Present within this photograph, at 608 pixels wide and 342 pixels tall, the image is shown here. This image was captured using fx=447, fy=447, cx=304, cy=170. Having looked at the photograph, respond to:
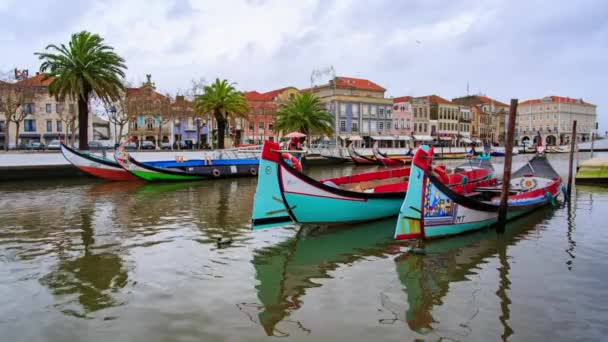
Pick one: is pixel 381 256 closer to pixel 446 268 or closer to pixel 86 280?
pixel 446 268

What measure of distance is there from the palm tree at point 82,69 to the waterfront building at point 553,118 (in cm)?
12141

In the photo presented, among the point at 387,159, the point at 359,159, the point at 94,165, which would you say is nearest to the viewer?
the point at 94,165

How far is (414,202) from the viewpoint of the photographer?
448 inches

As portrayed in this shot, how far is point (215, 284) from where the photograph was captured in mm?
8805

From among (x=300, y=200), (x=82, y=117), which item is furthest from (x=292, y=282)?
(x=82, y=117)

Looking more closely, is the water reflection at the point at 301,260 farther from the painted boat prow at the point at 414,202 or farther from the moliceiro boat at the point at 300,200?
the painted boat prow at the point at 414,202

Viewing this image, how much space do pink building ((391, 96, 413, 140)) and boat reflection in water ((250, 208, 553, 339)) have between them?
69214 millimetres

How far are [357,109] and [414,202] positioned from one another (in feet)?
219

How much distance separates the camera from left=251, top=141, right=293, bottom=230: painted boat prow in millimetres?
12008

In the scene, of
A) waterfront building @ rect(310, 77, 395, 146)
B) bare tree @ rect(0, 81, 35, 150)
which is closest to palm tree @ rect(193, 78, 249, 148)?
bare tree @ rect(0, 81, 35, 150)

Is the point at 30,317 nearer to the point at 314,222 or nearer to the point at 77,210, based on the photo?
the point at 314,222

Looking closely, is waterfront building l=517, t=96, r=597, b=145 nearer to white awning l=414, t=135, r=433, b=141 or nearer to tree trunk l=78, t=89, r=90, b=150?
white awning l=414, t=135, r=433, b=141

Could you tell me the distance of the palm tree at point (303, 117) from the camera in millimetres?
55656

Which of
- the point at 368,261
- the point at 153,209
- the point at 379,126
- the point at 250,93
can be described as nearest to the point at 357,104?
the point at 379,126
